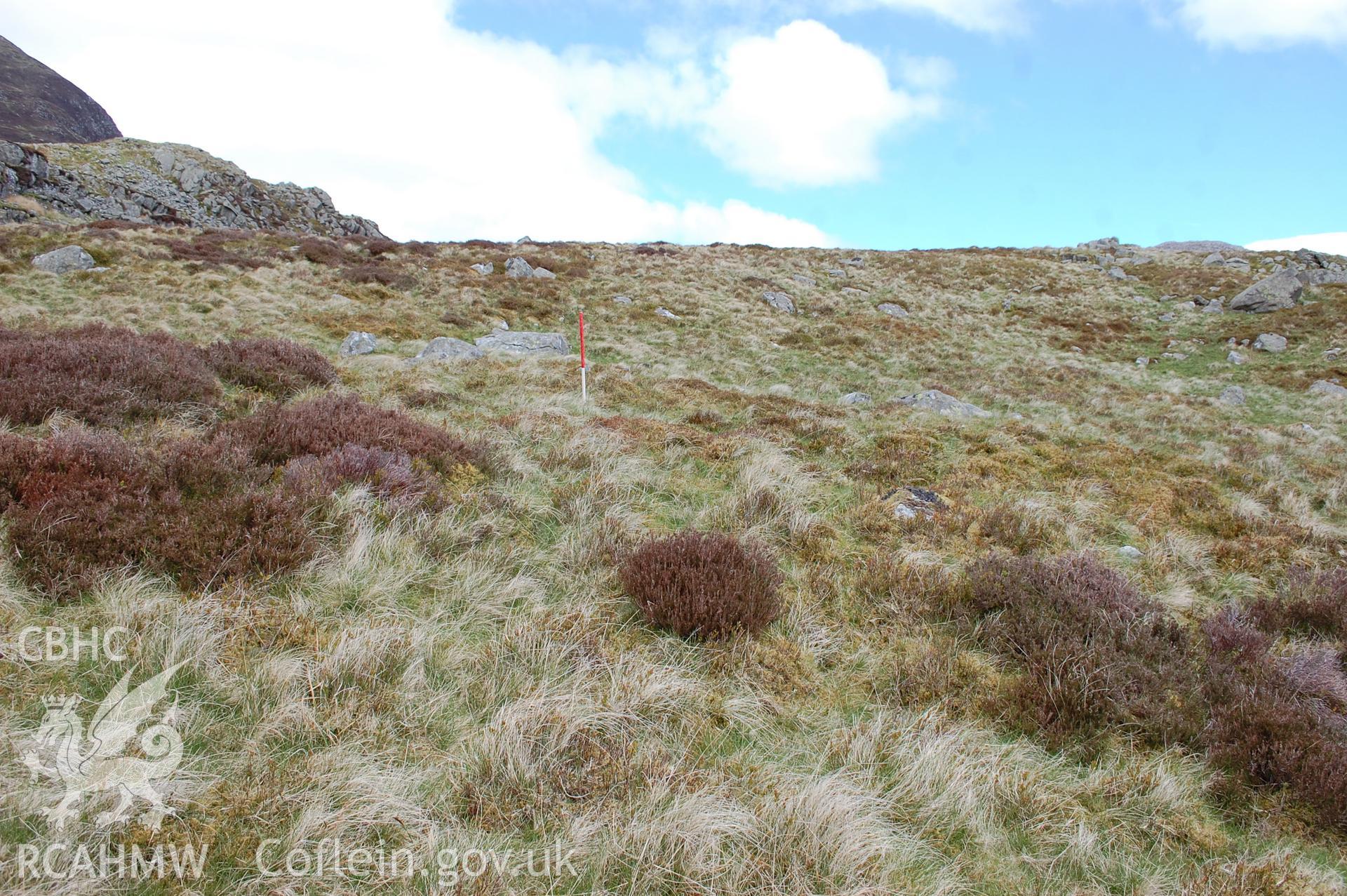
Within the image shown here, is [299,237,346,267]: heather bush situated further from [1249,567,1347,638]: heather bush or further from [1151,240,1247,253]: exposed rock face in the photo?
[1151,240,1247,253]: exposed rock face

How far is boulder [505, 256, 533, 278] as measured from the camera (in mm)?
28375

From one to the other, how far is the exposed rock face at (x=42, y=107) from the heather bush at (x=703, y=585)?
384ft

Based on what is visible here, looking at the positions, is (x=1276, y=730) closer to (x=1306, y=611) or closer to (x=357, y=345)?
(x=1306, y=611)

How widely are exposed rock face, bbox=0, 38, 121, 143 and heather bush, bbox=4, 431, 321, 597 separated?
11434 centimetres

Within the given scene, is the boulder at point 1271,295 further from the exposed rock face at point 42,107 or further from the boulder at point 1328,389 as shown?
the exposed rock face at point 42,107

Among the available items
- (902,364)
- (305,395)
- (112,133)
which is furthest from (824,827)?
(112,133)

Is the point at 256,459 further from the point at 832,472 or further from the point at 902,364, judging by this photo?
the point at 902,364

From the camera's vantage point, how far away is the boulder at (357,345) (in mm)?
14089

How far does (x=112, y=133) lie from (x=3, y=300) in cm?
15136

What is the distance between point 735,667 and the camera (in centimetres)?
372

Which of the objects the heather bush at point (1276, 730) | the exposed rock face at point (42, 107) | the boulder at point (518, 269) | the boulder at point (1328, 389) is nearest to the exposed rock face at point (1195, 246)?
the boulder at point (1328, 389)

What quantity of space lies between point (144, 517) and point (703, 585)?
3.60 m

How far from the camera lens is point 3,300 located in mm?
14297

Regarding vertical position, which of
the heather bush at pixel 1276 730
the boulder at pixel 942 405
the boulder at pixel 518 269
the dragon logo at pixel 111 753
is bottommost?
the dragon logo at pixel 111 753
